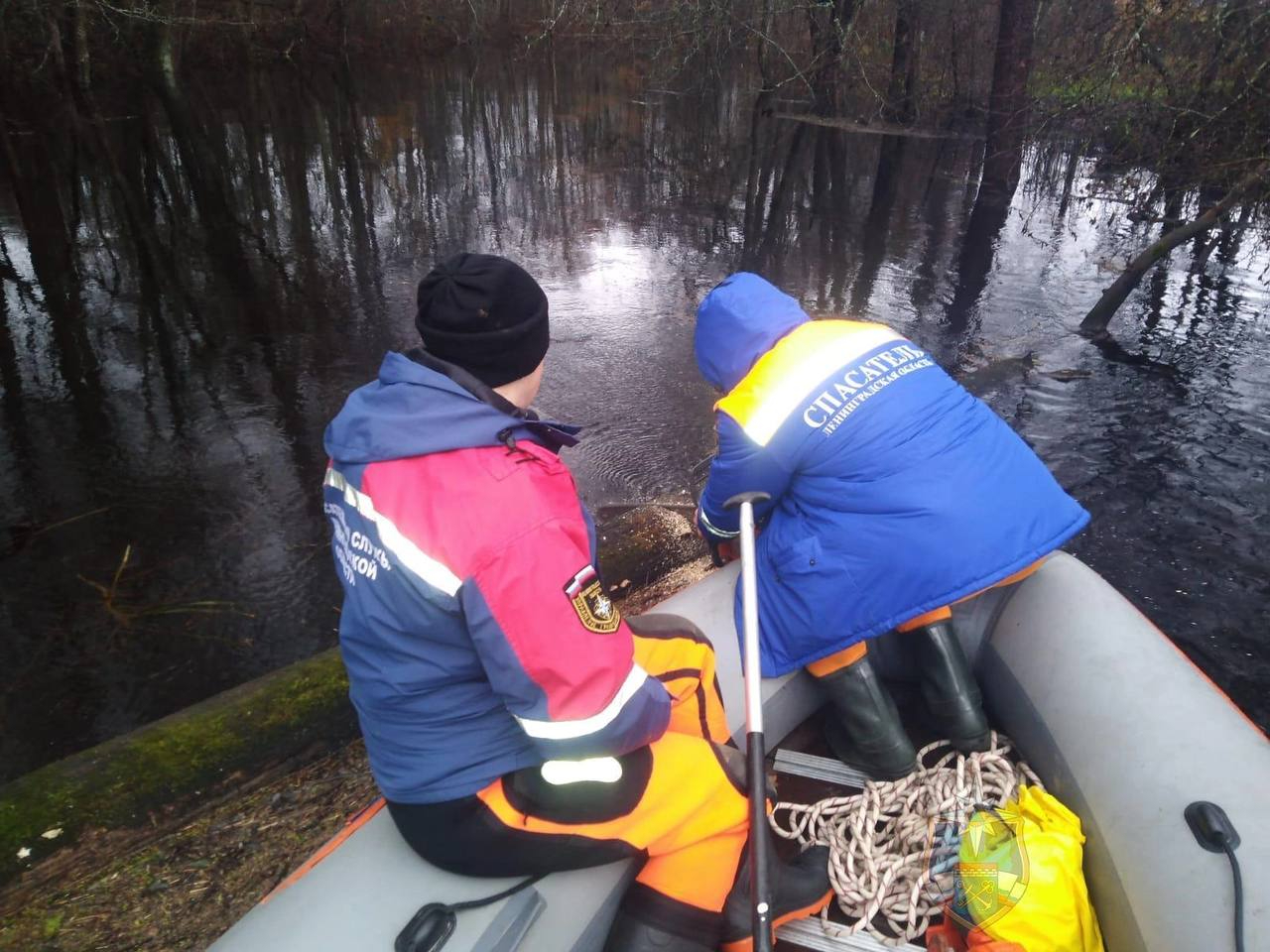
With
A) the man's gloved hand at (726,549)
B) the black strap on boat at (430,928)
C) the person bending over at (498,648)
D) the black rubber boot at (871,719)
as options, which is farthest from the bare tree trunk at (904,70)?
the black strap on boat at (430,928)

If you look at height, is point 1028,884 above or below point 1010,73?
below

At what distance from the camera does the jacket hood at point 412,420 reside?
1270mm

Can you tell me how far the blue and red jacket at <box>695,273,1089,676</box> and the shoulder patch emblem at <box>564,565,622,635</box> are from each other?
0.87 m

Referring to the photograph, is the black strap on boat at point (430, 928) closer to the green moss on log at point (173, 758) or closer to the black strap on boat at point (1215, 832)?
the green moss on log at point (173, 758)

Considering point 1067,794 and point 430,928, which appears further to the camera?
point 1067,794

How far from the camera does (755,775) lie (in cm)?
165

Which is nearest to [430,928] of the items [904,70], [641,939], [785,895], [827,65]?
[641,939]

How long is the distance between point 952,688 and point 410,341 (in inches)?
195

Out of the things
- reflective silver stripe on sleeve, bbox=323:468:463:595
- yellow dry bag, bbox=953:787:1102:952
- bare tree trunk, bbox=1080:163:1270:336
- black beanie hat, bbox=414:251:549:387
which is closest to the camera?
reflective silver stripe on sleeve, bbox=323:468:463:595

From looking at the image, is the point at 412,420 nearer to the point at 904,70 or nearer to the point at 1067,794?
the point at 1067,794

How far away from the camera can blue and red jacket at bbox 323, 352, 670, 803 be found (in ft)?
4.01

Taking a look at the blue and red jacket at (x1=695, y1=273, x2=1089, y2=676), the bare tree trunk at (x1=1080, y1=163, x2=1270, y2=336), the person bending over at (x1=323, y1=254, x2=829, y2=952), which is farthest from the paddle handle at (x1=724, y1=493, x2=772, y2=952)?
the bare tree trunk at (x1=1080, y1=163, x2=1270, y2=336)

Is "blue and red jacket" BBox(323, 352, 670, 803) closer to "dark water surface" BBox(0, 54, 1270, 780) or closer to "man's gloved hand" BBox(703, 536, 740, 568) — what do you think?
"man's gloved hand" BBox(703, 536, 740, 568)

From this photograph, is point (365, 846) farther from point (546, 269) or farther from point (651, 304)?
point (546, 269)
